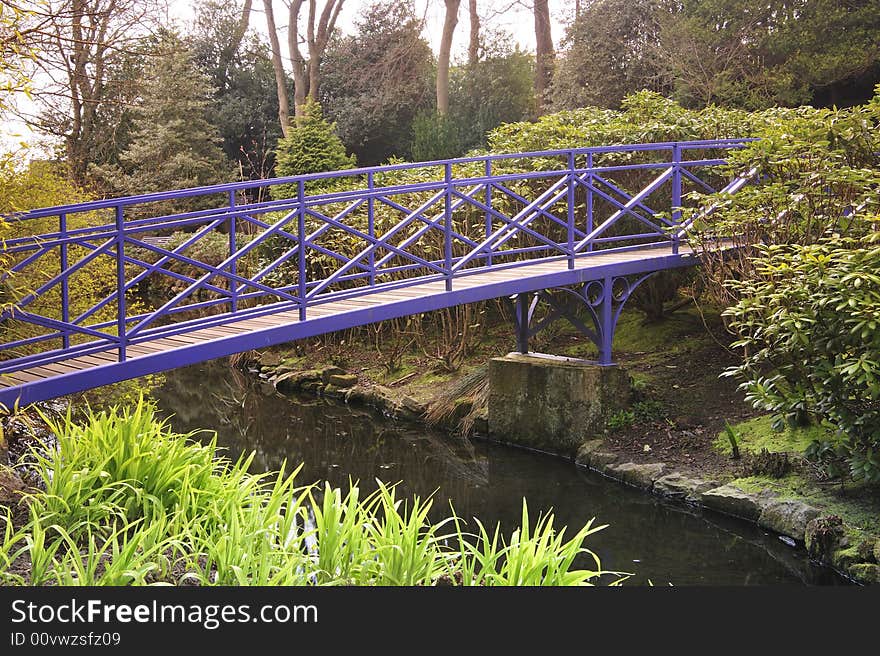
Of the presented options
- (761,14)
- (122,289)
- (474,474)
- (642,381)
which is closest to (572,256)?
(642,381)

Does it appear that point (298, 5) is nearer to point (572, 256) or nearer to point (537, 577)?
point (572, 256)

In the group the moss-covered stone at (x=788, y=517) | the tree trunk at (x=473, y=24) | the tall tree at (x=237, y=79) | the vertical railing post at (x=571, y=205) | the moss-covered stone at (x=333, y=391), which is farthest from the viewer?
the tall tree at (x=237, y=79)

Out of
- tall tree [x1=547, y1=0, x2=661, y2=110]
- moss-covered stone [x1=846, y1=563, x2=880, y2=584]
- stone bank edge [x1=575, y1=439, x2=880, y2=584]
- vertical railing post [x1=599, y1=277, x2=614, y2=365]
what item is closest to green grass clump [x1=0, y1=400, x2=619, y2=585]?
moss-covered stone [x1=846, y1=563, x2=880, y2=584]

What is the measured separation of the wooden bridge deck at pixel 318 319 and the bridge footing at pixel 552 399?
0.89m

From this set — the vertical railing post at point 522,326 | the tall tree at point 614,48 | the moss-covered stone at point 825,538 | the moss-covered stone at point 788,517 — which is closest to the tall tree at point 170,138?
the tall tree at point 614,48

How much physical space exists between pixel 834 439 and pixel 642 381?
2.81m

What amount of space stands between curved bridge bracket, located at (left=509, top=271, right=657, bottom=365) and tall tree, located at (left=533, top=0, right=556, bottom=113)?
9332 mm

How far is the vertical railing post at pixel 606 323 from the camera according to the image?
9.10m

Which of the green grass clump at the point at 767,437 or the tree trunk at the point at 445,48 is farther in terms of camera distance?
the tree trunk at the point at 445,48

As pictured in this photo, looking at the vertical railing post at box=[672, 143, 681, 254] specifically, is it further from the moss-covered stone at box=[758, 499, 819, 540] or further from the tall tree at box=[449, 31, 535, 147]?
the tall tree at box=[449, 31, 535, 147]

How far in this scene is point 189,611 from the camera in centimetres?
362

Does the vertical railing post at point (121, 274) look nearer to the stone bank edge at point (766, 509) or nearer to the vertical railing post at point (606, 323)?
the stone bank edge at point (766, 509)

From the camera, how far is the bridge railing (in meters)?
6.37

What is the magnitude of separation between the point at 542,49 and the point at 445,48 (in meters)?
1.83
